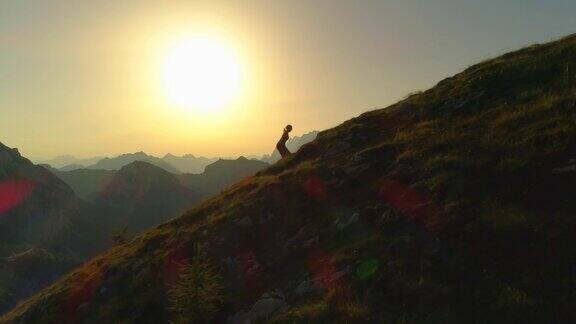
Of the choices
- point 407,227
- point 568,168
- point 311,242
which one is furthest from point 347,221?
point 568,168

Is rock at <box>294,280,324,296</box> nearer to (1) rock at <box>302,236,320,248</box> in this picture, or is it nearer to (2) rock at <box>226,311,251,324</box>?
(2) rock at <box>226,311,251,324</box>

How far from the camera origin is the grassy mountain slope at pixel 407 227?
1241 cm

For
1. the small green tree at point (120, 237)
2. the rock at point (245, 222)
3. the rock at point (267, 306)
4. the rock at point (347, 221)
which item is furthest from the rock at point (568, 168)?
the small green tree at point (120, 237)

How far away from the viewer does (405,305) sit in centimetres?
1238

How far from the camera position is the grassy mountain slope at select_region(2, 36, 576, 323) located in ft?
40.7

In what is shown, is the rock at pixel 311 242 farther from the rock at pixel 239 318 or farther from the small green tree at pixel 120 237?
the small green tree at pixel 120 237

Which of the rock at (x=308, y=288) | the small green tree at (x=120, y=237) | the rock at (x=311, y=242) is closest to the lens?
the rock at (x=308, y=288)

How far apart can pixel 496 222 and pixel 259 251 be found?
10326 millimetres

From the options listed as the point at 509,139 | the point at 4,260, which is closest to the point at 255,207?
the point at 509,139

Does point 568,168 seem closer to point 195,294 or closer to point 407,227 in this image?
point 407,227

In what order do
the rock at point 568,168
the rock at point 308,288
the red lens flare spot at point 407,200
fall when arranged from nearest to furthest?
1. the rock at point 568,168
2. the rock at point 308,288
3. the red lens flare spot at point 407,200

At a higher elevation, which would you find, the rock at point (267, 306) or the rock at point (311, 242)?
the rock at point (311, 242)

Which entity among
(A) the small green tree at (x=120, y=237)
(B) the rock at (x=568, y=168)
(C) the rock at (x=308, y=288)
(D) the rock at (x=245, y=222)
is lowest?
(C) the rock at (x=308, y=288)

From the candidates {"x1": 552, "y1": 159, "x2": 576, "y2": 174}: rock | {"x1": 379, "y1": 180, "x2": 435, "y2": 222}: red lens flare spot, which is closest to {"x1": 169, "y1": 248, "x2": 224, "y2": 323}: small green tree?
{"x1": 379, "y1": 180, "x2": 435, "y2": 222}: red lens flare spot
